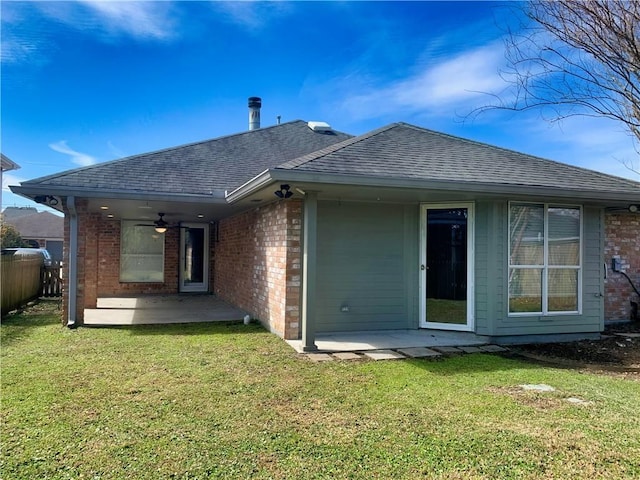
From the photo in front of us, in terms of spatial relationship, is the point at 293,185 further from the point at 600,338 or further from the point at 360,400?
the point at 600,338

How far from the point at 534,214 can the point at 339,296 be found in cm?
329

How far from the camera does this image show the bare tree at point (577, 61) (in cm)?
535

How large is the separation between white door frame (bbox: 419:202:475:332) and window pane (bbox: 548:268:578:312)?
4.15ft

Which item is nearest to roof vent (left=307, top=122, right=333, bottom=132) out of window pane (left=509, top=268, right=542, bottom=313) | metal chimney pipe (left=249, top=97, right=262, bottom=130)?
metal chimney pipe (left=249, top=97, right=262, bottom=130)

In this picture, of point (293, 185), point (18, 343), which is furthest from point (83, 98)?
point (293, 185)

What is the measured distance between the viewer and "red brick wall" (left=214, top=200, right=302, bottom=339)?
659 centimetres

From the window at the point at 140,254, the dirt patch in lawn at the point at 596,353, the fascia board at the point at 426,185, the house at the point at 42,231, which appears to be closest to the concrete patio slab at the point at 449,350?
the dirt patch in lawn at the point at 596,353

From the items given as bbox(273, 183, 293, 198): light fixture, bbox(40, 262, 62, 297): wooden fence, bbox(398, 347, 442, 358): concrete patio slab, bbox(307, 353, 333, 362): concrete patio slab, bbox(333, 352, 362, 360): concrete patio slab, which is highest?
bbox(273, 183, 293, 198): light fixture

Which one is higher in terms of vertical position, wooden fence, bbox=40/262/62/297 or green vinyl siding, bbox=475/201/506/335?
green vinyl siding, bbox=475/201/506/335

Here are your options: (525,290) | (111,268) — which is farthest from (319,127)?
(525,290)

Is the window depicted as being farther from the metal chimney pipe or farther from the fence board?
the metal chimney pipe

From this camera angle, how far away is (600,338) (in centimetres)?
716

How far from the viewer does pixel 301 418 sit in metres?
3.63

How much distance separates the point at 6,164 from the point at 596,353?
18407 mm
